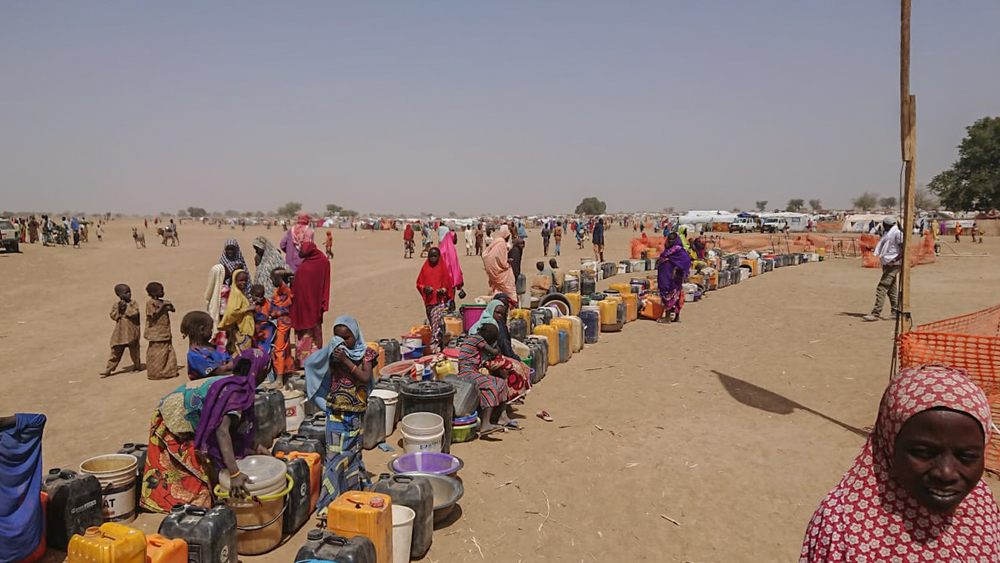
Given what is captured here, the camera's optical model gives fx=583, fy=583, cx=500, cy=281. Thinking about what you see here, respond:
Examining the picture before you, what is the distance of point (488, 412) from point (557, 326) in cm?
329

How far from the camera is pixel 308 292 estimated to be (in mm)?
7941

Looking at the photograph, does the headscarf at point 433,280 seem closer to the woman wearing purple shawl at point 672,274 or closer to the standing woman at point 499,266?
the standing woman at point 499,266

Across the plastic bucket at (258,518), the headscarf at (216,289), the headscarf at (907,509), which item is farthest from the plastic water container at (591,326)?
the headscarf at (907,509)

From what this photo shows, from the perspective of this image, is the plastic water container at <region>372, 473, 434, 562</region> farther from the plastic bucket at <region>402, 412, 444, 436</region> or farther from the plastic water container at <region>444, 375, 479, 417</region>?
the plastic water container at <region>444, 375, 479, 417</region>

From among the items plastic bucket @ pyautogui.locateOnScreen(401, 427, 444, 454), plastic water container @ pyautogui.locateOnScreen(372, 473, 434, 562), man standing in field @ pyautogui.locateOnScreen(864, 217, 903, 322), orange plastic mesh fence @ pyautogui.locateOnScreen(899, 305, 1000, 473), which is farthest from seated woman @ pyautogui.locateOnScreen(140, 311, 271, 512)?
man standing in field @ pyautogui.locateOnScreen(864, 217, 903, 322)

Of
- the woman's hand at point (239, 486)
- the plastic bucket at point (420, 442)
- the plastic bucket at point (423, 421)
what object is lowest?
the plastic bucket at point (420, 442)

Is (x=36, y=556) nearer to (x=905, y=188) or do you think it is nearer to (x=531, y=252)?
(x=905, y=188)

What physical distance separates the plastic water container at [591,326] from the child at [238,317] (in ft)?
18.6

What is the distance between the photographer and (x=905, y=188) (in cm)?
595

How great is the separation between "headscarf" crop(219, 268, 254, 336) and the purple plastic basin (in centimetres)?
367

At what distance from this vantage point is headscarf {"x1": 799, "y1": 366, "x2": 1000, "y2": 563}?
1.66 m

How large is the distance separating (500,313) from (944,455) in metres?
5.21

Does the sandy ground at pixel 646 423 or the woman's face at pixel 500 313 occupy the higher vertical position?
the woman's face at pixel 500 313

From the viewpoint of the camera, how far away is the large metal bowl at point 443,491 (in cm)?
444
